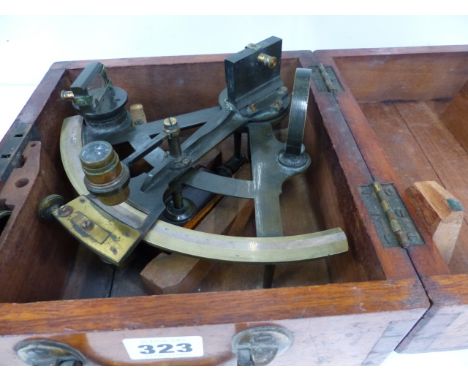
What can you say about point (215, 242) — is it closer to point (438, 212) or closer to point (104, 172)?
point (104, 172)

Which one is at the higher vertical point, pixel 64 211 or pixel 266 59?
pixel 266 59

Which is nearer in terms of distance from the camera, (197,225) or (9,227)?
(9,227)

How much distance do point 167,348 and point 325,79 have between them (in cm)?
69

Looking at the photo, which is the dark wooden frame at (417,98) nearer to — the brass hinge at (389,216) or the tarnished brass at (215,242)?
the brass hinge at (389,216)

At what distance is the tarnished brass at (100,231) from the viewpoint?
0.66 meters

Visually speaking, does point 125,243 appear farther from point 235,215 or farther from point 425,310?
point 425,310

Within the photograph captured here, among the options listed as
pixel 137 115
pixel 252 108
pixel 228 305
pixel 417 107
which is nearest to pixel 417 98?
pixel 417 107

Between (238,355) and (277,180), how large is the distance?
35cm

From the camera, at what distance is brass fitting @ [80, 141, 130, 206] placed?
553mm

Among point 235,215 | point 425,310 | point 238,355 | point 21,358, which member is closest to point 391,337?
point 425,310

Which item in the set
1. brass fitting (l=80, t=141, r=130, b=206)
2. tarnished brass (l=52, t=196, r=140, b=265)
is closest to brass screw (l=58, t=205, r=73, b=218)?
tarnished brass (l=52, t=196, r=140, b=265)

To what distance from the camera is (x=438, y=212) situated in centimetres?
61

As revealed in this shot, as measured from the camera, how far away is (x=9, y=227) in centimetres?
64

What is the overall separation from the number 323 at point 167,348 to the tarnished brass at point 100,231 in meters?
0.15
